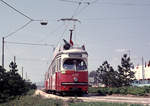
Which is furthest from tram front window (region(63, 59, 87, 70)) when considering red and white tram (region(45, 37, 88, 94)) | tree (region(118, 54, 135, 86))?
tree (region(118, 54, 135, 86))

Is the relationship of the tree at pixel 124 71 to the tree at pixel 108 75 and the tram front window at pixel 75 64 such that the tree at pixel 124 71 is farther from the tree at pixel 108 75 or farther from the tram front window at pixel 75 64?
the tram front window at pixel 75 64

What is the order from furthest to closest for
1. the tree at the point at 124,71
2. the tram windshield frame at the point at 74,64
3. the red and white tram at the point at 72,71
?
the tree at the point at 124,71, the tram windshield frame at the point at 74,64, the red and white tram at the point at 72,71

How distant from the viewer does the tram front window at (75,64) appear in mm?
22422

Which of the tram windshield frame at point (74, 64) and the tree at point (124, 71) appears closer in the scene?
the tram windshield frame at point (74, 64)

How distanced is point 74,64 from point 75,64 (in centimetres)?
8

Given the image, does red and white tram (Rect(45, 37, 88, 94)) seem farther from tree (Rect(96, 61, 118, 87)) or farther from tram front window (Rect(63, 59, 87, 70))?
tree (Rect(96, 61, 118, 87))

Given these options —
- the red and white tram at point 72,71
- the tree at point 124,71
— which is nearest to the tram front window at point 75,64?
the red and white tram at point 72,71

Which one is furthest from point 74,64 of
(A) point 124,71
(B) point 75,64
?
(A) point 124,71

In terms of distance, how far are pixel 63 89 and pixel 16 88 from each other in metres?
11.3

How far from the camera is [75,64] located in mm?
22609

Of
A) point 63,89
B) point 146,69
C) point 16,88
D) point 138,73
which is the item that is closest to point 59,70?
point 63,89

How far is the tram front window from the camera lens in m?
22.4

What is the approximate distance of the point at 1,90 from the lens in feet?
93.1

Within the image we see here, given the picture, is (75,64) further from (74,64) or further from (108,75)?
(108,75)
